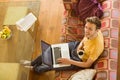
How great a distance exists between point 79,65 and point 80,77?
0.13 meters

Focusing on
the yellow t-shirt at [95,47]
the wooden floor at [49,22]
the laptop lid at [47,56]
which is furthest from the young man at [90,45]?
the wooden floor at [49,22]

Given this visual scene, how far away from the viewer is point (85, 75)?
2.06 meters

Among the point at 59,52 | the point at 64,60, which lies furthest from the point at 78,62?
the point at 59,52

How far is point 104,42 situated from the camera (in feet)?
6.99

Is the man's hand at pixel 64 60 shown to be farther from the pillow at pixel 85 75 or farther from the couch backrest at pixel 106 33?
the couch backrest at pixel 106 33

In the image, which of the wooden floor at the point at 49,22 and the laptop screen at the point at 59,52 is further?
the wooden floor at the point at 49,22

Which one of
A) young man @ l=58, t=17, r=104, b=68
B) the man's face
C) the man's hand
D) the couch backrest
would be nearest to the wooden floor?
the couch backrest

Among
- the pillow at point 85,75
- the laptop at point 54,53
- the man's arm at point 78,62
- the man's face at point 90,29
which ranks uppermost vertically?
the man's face at point 90,29

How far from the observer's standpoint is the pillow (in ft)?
6.73

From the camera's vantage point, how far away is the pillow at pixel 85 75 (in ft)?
6.73

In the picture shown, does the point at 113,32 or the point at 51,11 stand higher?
the point at 51,11

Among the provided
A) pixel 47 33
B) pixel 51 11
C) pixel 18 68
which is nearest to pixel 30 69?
pixel 18 68

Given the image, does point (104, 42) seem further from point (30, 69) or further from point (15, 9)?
point (15, 9)

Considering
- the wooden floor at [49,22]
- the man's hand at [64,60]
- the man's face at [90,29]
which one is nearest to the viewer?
the man's face at [90,29]
